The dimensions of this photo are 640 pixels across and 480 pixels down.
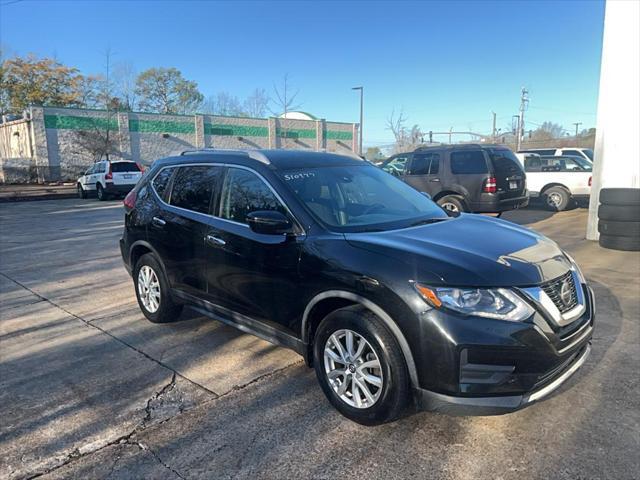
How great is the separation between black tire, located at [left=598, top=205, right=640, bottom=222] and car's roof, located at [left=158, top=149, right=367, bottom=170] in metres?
6.03

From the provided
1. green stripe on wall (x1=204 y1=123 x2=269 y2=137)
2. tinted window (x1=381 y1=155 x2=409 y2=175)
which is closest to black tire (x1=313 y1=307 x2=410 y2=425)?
tinted window (x1=381 y1=155 x2=409 y2=175)

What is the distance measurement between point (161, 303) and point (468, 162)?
780 centimetres

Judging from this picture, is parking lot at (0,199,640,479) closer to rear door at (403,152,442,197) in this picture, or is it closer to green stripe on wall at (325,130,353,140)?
rear door at (403,152,442,197)

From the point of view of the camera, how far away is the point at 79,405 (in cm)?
338

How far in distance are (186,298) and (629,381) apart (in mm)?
3780

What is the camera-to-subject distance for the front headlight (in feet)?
8.59

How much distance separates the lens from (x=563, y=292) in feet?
9.71

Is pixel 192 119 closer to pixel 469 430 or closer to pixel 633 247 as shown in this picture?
pixel 633 247

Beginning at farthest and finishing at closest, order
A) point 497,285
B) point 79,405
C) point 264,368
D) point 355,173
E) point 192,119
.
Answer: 1. point 192,119
2. point 355,173
3. point 264,368
4. point 79,405
5. point 497,285

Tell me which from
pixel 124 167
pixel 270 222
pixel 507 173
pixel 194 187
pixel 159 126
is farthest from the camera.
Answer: pixel 159 126

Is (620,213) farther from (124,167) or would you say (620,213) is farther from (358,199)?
(124,167)

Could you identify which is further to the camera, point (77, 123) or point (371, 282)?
point (77, 123)

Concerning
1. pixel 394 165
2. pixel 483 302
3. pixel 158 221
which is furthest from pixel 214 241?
pixel 394 165

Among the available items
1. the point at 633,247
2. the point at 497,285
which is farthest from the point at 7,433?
the point at 633,247
